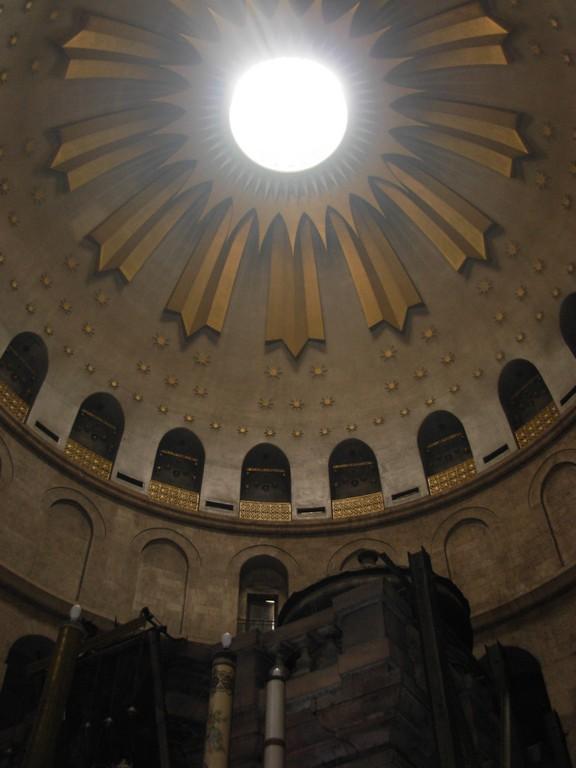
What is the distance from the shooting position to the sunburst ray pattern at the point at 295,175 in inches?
862

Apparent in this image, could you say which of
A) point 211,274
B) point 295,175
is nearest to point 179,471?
point 211,274

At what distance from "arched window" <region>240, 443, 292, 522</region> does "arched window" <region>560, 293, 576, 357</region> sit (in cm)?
861

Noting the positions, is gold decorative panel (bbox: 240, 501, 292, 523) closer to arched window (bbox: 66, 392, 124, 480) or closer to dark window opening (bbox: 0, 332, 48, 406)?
arched window (bbox: 66, 392, 124, 480)

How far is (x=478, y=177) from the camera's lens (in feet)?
77.4

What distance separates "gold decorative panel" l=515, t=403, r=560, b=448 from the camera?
2127 cm

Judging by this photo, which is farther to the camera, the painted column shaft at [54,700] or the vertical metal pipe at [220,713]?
the painted column shaft at [54,700]

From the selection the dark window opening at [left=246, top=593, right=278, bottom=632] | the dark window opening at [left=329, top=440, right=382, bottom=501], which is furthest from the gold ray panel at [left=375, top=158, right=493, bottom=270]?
the dark window opening at [left=246, top=593, right=278, bottom=632]

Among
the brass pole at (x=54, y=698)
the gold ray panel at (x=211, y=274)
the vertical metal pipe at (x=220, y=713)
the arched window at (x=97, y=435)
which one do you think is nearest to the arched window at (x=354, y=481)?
the gold ray panel at (x=211, y=274)

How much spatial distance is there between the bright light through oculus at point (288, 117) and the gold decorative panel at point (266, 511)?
10.0m

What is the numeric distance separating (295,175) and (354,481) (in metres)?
9.41

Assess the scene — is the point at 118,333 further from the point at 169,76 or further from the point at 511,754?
the point at 511,754

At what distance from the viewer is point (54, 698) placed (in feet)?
35.8

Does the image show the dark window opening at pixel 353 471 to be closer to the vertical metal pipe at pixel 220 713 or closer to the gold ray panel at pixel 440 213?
the gold ray panel at pixel 440 213

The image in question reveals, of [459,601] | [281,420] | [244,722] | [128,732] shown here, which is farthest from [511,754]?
[281,420]
